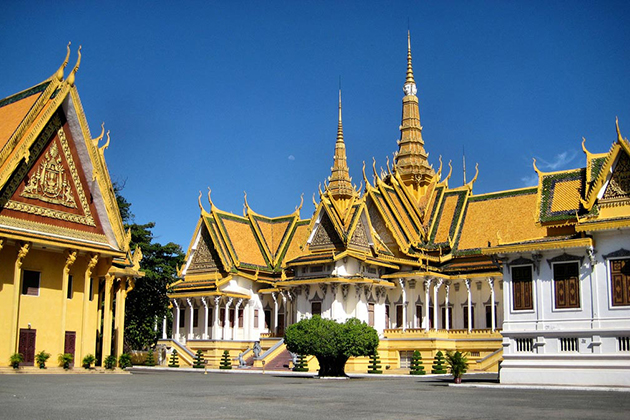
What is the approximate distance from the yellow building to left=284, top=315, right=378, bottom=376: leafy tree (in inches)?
286

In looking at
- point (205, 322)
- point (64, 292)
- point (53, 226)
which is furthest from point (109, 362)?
point (205, 322)

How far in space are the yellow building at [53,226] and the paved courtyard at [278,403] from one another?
18.4 feet

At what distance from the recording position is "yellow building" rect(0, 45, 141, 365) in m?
24.8

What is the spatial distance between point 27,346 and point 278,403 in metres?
13.6

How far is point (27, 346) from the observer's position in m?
25.7

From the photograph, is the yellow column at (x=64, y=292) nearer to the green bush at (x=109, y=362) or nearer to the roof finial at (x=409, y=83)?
the green bush at (x=109, y=362)

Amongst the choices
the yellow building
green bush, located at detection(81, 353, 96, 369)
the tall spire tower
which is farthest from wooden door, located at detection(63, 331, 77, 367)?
the tall spire tower

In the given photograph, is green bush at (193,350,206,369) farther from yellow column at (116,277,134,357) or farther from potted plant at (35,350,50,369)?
potted plant at (35,350,50,369)

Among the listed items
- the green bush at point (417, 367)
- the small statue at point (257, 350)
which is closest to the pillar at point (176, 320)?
the small statue at point (257, 350)

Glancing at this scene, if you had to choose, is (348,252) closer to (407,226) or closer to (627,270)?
(407,226)

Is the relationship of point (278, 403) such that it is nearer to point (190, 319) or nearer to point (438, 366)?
point (438, 366)

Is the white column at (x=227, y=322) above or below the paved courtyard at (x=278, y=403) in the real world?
above

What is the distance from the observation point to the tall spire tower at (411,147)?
164ft

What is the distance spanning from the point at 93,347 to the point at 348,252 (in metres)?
15.4
